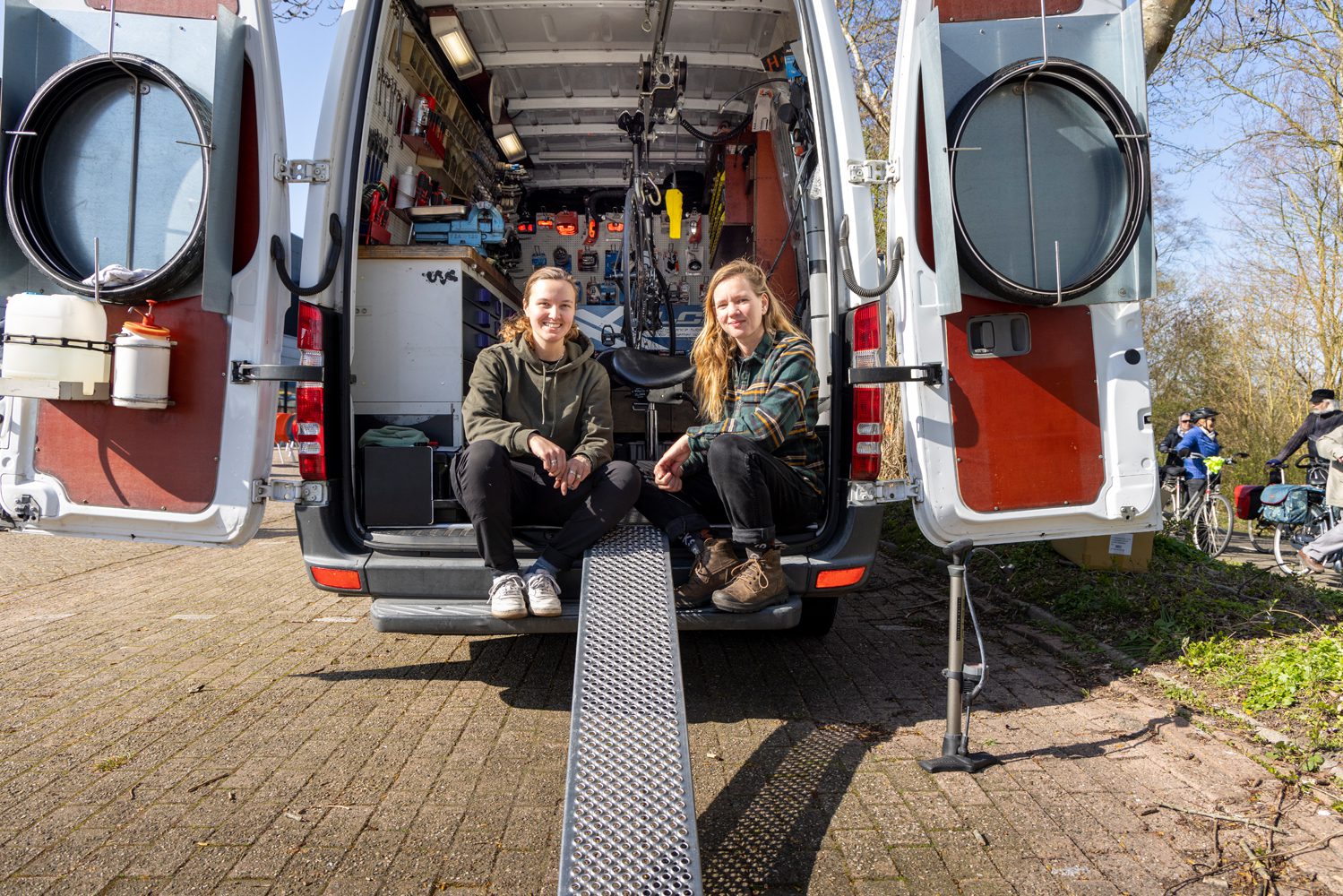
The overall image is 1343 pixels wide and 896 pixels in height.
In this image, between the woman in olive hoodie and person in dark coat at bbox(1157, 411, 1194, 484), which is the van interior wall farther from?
person in dark coat at bbox(1157, 411, 1194, 484)

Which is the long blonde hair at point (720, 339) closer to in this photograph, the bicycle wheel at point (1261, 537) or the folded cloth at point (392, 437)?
the folded cloth at point (392, 437)

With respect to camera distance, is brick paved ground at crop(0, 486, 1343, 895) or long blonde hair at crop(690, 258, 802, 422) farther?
long blonde hair at crop(690, 258, 802, 422)

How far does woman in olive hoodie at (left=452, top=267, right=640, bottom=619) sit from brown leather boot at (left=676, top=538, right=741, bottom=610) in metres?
0.36

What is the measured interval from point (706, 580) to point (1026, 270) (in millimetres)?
1538

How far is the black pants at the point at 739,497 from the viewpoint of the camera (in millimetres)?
2988

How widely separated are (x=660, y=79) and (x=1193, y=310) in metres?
19.1

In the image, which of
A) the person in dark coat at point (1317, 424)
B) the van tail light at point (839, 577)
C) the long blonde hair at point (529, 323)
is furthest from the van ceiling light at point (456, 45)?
the person in dark coat at point (1317, 424)

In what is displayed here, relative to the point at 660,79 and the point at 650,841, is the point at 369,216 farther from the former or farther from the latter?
the point at 650,841

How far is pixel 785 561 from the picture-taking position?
310 cm

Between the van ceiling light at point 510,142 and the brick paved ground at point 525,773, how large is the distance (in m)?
3.97

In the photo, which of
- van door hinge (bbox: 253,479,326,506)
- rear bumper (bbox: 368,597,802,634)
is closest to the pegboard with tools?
van door hinge (bbox: 253,479,326,506)

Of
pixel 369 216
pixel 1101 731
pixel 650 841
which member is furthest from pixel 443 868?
pixel 369 216

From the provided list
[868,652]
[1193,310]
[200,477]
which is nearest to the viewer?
[200,477]

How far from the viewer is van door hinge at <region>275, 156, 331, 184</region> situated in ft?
10.2
